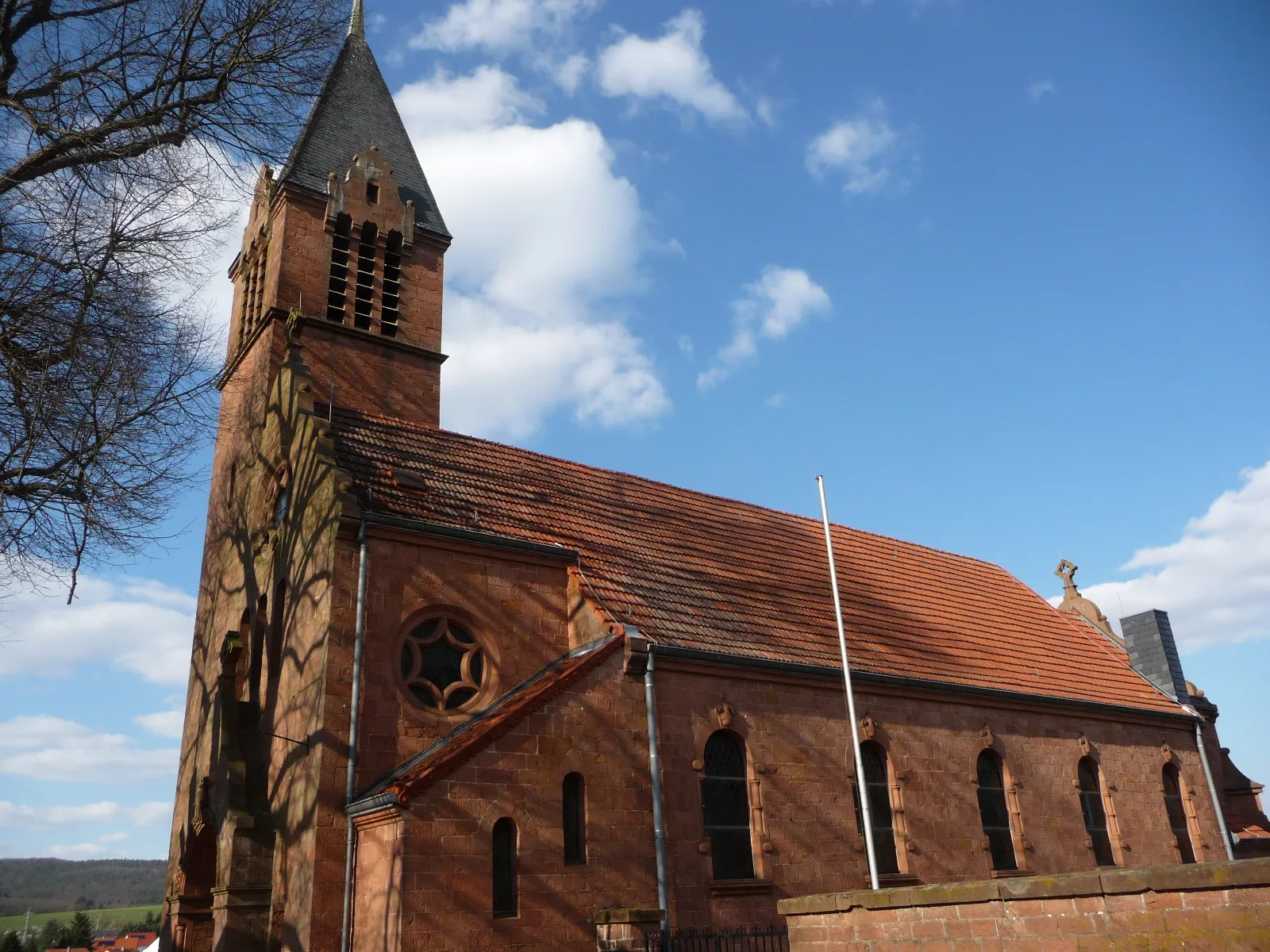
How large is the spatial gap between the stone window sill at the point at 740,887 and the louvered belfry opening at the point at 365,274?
49.1 ft

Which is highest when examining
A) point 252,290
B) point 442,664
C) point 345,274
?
point 252,290

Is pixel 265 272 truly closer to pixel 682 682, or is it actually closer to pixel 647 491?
pixel 647 491

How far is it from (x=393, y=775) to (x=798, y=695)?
7.32 meters

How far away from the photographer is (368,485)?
53.2 feet

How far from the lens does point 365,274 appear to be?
2434 centimetres

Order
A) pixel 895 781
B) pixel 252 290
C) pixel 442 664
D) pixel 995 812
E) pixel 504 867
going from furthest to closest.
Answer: pixel 252 290
pixel 995 812
pixel 895 781
pixel 442 664
pixel 504 867

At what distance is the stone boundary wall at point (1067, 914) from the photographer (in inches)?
278

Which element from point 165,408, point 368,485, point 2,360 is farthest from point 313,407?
point 2,360

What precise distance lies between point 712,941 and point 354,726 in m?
5.88

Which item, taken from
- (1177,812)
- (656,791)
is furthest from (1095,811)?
(656,791)

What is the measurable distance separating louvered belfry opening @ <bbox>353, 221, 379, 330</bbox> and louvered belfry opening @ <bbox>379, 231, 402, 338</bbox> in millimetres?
300

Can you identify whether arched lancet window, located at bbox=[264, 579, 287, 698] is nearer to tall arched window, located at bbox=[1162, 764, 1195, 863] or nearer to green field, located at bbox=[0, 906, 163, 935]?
tall arched window, located at bbox=[1162, 764, 1195, 863]

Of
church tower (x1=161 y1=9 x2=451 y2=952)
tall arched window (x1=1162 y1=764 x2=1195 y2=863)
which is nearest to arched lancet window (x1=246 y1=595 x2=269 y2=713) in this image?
church tower (x1=161 y1=9 x2=451 y2=952)

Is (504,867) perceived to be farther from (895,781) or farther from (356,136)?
(356,136)
